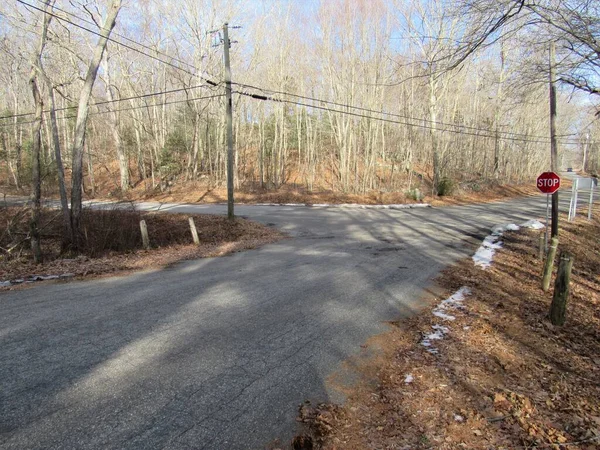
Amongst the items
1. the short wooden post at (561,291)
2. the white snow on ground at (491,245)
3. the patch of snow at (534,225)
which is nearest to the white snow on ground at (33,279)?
the short wooden post at (561,291)

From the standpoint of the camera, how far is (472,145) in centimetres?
→ 4169

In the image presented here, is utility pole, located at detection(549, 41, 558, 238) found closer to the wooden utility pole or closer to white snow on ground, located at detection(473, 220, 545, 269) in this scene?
white snow on ground, located at detection(473, 220, 545, 269)

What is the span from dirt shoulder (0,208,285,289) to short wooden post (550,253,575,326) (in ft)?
26.9

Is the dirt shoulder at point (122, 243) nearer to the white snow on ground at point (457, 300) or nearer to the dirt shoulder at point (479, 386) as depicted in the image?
the white snow on ground at point (457, 300)

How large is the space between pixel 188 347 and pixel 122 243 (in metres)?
9.96

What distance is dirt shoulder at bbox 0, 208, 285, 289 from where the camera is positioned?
Answer: 356 inches

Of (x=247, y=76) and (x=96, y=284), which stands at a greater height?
(x=247, y=76)

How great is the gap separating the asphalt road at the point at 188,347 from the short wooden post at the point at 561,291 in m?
2.06

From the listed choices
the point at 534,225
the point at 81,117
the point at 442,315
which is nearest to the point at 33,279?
the point at 81,117

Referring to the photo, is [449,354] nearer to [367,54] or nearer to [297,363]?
[297,363]

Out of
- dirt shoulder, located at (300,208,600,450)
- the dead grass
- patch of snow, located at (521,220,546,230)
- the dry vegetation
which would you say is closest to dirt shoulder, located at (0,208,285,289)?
the dry vegetation

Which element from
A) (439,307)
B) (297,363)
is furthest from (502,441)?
(439,307)

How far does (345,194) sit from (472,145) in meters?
21.6

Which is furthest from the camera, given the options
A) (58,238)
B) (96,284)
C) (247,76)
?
(247,76)
